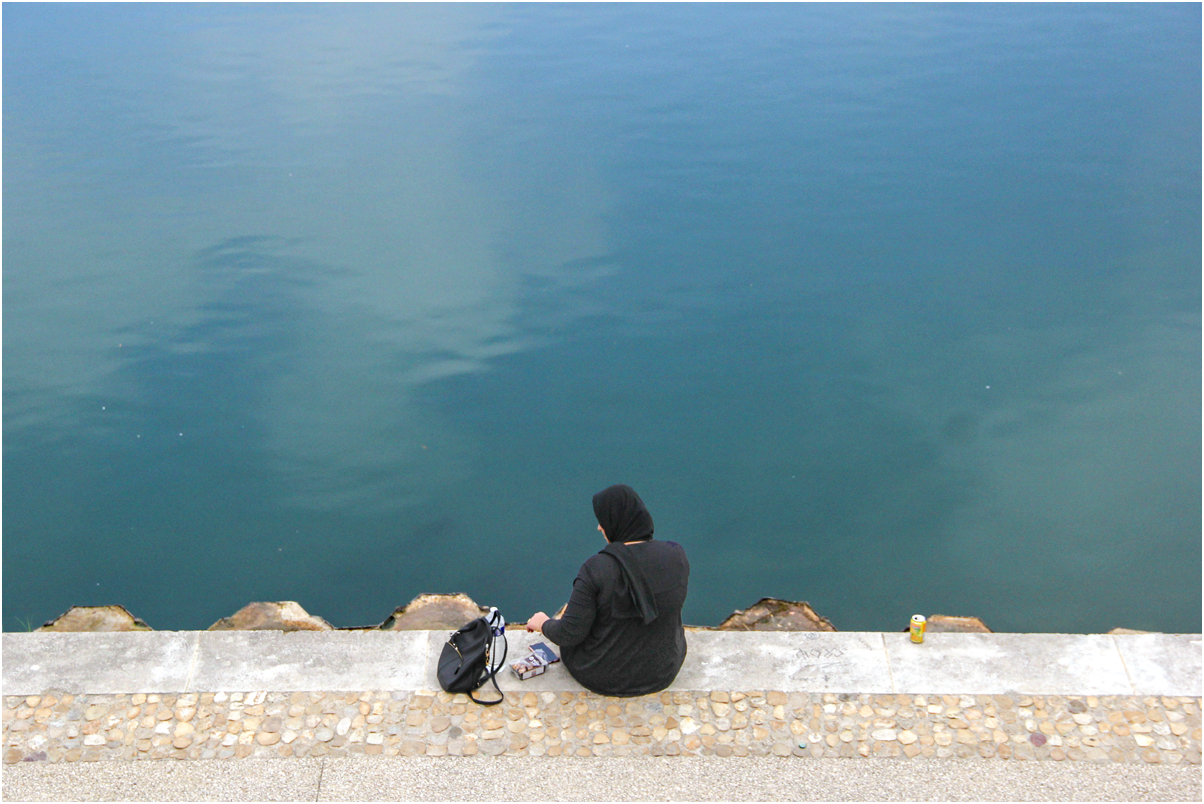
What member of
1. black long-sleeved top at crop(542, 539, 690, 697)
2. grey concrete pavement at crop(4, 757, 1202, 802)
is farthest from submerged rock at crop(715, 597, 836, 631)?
grey concrete pavement at crop(4, 757, 1202, 802)

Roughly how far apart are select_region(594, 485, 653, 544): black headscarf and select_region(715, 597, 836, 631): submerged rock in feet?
4.65

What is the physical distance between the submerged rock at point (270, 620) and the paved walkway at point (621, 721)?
53 centimetres

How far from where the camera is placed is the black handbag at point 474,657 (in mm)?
5348

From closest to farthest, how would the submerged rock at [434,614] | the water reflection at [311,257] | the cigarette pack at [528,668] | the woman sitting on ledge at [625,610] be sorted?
1. the woman sitting on ledge at [625,610]
2. the cigarette pack at [528,668]
3. the submerged rock at [434,614]
4. the water reflection at [311,257]

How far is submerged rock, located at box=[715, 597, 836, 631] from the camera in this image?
626 centimetres

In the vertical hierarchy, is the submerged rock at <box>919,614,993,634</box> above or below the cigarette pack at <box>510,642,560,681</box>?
below

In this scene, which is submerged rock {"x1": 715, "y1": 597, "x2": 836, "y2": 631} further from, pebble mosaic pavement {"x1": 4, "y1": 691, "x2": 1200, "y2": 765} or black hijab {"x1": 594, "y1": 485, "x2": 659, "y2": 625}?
black hijab {"x1": 594, "y1": 485, "x2": 659, "y2": 625}

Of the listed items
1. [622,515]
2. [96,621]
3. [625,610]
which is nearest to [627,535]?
[622,515]

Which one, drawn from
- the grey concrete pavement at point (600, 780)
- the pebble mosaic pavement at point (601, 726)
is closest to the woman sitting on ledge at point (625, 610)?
the pebble mosaic pavement at point (601, 726)

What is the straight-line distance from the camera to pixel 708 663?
5.55 m

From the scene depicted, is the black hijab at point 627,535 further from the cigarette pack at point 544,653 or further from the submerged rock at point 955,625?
A: the submerged rock at point 955,625

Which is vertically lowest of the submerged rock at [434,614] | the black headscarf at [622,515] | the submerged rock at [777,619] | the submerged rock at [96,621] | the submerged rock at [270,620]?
the submerged rock at [96,621]

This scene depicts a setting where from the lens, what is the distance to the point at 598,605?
5.05 metres

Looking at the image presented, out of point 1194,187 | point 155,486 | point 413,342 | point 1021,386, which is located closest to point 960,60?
point 1194,187
